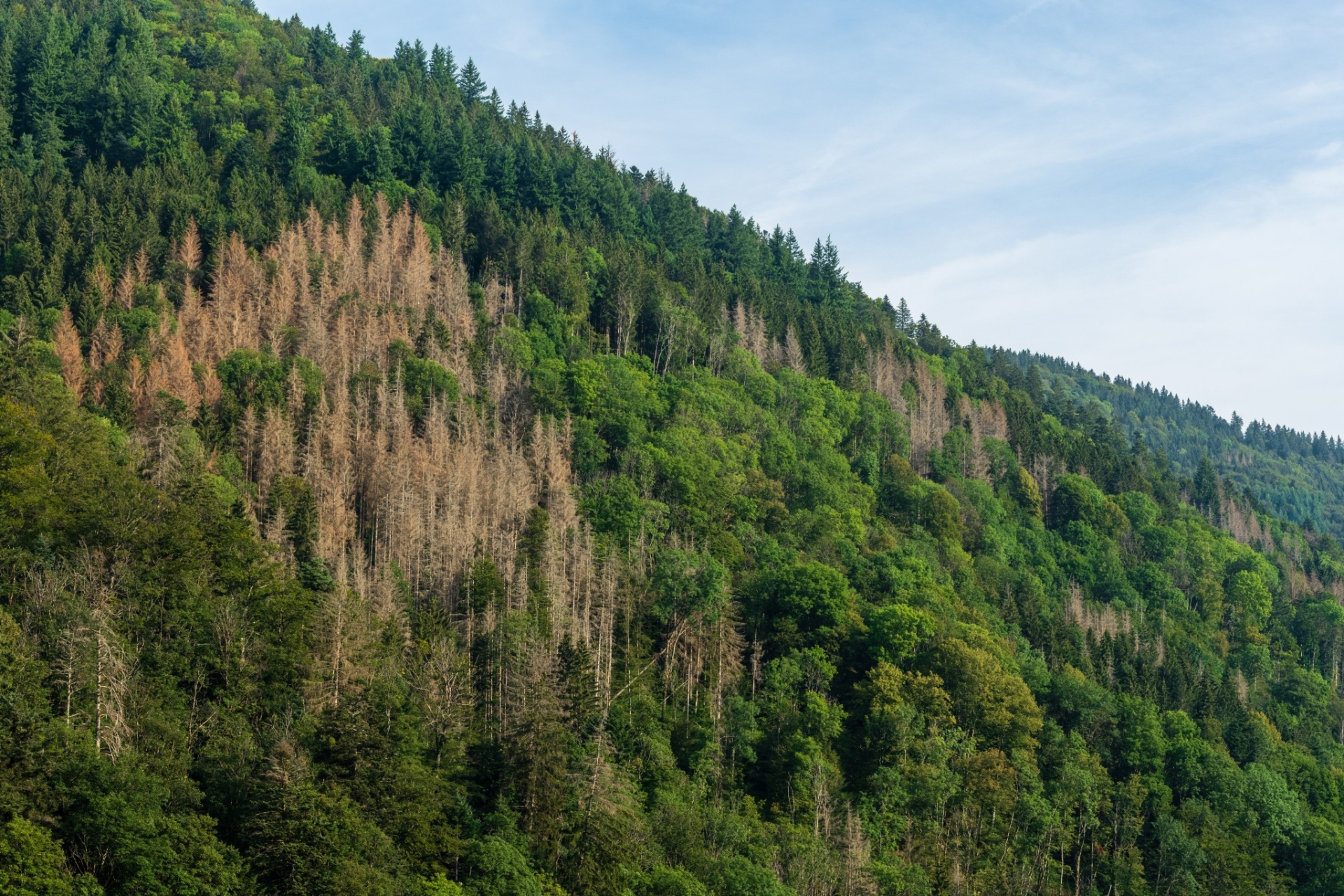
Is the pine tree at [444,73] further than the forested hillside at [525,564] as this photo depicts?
Yes

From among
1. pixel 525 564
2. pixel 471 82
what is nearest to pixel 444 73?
pixel 471 82

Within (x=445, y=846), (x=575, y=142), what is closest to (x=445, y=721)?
(x=445, y=846)

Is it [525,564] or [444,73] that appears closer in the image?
[525,564]

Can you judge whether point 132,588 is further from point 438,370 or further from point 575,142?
point 575,142

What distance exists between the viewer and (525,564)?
82562 mm

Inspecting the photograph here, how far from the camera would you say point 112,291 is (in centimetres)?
10169

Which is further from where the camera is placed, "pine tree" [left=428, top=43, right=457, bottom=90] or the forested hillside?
"pine tree" [left=428, top=43, right=457, bottom=90]

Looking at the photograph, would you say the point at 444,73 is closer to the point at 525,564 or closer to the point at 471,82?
the point at 471,82

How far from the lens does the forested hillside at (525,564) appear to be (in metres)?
55.3

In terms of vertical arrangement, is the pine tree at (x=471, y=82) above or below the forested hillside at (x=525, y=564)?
above

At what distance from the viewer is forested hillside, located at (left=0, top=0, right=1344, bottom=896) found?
55.3m

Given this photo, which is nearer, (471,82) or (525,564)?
(525,564)

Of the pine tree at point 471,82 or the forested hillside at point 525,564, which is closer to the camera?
the forested hillside at point 525,564

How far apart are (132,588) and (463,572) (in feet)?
87.8
